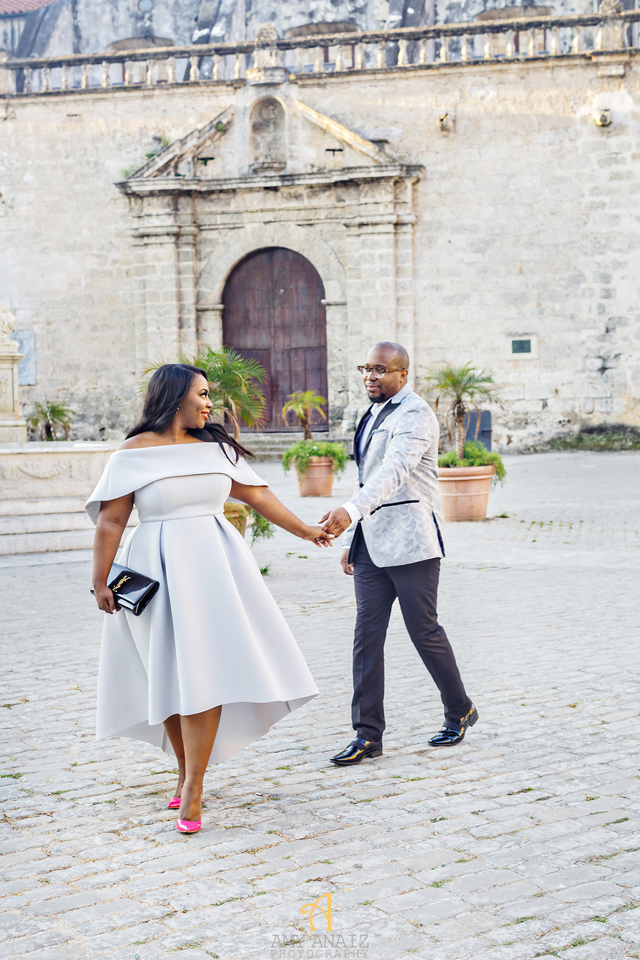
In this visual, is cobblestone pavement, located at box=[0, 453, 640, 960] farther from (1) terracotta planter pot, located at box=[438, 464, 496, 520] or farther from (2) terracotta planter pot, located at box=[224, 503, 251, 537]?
(1) terracotta planter pot, located at box=[438, 464, 496, 520]

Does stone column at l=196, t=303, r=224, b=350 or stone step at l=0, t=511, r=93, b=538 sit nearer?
stone step at l=0, t=511, r=93, b=538

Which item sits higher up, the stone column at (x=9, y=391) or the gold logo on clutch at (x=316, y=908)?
the stone column at (x=9, y=391)

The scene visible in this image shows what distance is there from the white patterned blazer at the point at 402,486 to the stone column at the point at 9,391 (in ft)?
31.1

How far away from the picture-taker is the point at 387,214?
2105 centimetres

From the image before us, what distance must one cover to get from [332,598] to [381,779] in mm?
4140

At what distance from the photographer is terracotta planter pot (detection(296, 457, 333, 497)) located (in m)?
14.4

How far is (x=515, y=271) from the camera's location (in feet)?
69.9

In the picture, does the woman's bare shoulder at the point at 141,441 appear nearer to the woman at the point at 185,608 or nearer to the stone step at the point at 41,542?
the woman at the point at 185,608

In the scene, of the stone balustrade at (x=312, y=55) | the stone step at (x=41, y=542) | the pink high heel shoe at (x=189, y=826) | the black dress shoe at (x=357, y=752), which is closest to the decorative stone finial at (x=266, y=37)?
the stone balustrade at (x=312, y=55)

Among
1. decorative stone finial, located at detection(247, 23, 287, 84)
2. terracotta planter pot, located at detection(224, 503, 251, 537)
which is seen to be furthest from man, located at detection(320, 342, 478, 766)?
decorative stone finial, located at detection(247, 23, 287, 84)

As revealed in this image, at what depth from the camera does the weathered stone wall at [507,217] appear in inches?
829

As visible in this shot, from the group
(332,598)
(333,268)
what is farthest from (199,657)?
(333,268)

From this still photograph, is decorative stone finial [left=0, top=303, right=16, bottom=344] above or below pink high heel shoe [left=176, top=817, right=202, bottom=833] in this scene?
above

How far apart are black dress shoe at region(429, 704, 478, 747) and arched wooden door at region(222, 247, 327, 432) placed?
57.8ft
